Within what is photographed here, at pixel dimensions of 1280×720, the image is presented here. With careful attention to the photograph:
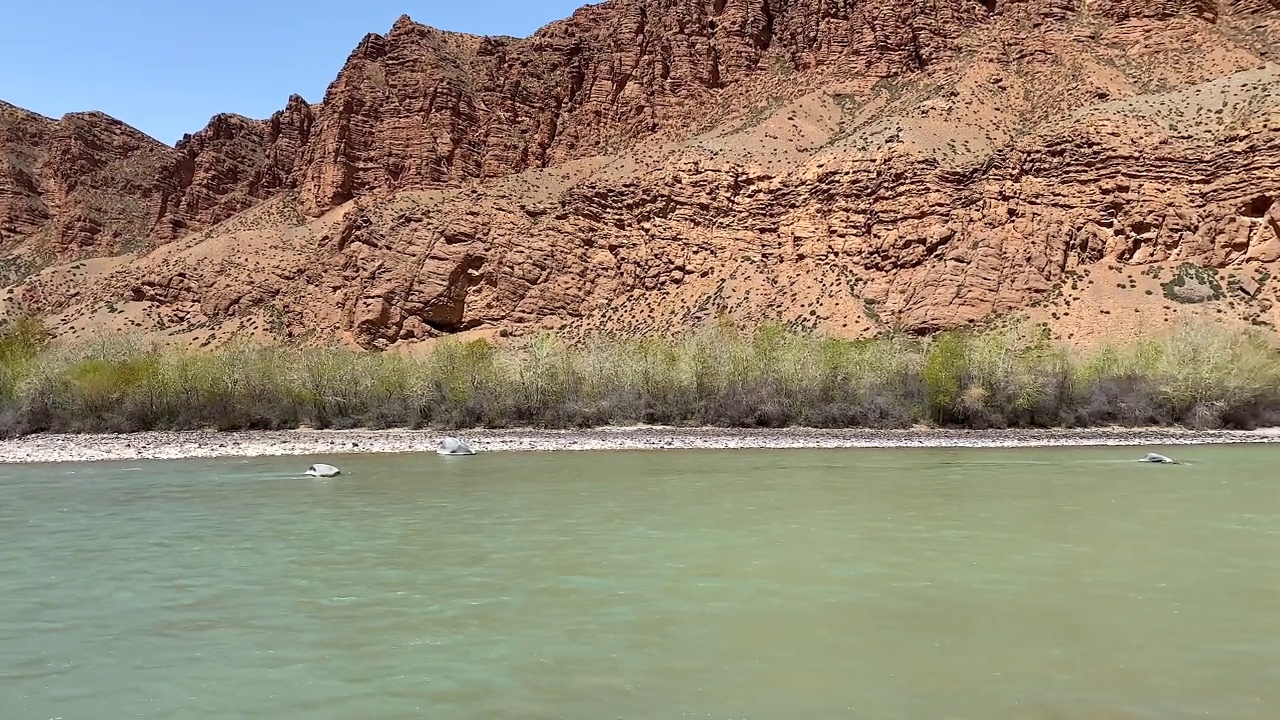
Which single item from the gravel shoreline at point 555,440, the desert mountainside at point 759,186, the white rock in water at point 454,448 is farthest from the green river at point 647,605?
the desert mountainside at point 759,186

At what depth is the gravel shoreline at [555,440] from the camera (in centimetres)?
3388

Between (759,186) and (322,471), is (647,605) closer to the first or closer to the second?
(322,471)

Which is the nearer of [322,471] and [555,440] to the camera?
[322,471]

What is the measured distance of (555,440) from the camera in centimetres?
3728

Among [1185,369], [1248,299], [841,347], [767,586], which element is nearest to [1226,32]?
[1248,299]

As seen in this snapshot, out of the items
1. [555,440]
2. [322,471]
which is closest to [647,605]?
[322,471]

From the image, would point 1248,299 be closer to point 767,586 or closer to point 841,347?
point 841,347

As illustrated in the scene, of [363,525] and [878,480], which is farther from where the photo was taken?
[878,480]

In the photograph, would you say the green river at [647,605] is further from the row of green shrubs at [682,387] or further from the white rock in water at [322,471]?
the row of green shrubs at [682,387]

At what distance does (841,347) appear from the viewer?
143 feet

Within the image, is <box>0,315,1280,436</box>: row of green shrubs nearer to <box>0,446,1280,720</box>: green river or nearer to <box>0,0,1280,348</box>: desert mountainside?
<box>0,0,1280,348</box>: desert mountainside

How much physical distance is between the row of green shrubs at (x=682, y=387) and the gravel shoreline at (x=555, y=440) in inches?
64.7

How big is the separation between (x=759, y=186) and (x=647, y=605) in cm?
5827

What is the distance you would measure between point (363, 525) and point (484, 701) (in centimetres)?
975
